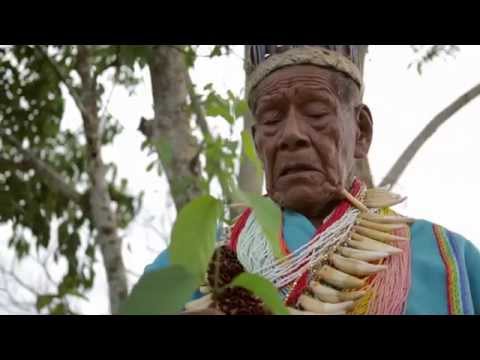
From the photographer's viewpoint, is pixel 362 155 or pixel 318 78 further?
pixel 362 155

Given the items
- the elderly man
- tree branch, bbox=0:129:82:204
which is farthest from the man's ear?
tree branch, bbox=0:129:82:204

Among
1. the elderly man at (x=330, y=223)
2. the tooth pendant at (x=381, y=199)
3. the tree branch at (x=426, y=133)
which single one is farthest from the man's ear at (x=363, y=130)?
the tree branch at (x=426, y=133)

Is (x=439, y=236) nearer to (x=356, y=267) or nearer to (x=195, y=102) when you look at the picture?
(x=356, y=267)

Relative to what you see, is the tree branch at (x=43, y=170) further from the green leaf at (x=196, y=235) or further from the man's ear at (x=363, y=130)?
the green leaf at (x=196, y=235)

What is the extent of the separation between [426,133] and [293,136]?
3.28 m

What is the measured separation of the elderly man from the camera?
2.15m

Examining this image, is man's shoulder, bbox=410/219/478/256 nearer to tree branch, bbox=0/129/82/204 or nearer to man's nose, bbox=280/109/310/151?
man's nose, bbox=280/109/310/151

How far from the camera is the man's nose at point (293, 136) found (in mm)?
2297

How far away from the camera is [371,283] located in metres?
2.17
